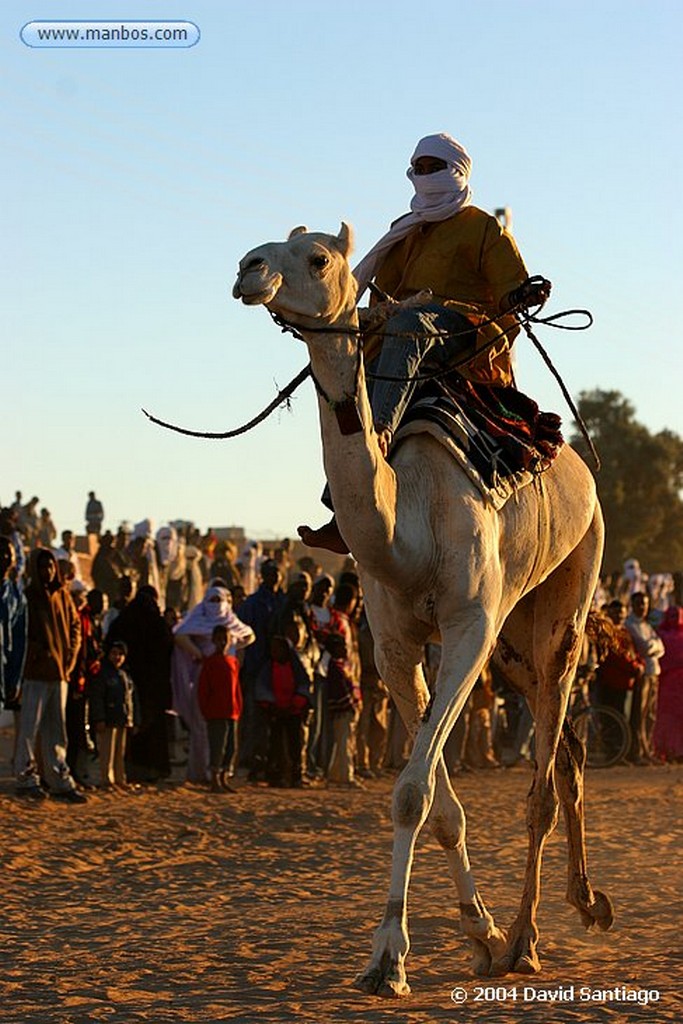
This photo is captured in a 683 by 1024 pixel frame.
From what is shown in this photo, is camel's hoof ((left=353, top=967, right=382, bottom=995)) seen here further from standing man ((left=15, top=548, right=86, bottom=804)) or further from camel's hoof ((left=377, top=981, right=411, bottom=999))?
standing man ((left=15, top=548, right=86, bottom=804))

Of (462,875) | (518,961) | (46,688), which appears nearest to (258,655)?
(46,688)

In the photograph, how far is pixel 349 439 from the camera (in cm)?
729

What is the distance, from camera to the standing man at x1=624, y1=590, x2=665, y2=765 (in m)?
23.5

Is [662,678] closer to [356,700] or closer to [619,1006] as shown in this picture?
[356,700]

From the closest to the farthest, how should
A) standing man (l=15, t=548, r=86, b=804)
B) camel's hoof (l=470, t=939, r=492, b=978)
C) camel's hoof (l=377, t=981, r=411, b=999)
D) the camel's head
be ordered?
the camel's head < camel's hoof (l=377, t=981, r=411, b=999) < camel's hoof (l=470, t=939, r=492, b=978) < standing man (l=15, t=548, r=86, b=804)

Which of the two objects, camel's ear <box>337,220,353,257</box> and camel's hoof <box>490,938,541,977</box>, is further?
camel's hoof <box>490,938,541,977</box>

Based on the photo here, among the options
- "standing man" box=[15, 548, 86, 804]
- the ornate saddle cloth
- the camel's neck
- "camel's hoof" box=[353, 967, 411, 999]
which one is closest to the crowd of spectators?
"standing man" box=[15, 548, 86, 804]

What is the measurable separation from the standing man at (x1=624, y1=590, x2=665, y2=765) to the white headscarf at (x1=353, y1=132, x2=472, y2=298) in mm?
14965

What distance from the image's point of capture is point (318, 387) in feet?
24.1

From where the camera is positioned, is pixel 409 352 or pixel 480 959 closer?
pixel 409 352

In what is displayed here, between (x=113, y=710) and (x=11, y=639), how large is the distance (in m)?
1.76

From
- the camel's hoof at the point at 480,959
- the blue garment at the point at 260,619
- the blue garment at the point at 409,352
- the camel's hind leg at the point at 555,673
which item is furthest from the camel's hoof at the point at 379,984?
the blue garment at the point at 260,619

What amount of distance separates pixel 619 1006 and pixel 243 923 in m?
3.29

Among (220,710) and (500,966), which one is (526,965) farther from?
(220,710)
